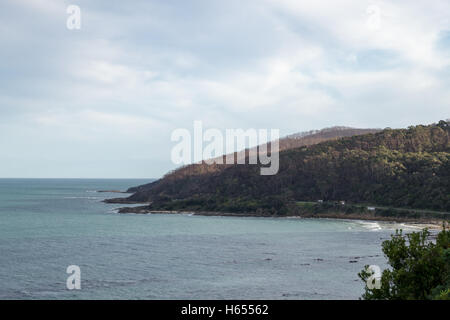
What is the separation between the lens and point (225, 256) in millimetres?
58219

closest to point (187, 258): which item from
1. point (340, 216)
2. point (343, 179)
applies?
point (340, 216)

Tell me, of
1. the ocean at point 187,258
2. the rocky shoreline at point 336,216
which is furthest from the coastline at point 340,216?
the ocean at point 187,258

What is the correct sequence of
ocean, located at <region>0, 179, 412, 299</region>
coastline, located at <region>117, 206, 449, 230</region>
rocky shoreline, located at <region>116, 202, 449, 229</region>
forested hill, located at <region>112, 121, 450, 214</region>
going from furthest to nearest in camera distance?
forested hill, located at <region>112, 121, 450, 214</region> < rocky shoreline, located at <region>116, 202, 449, 229</region> < coastline, located at <region>117, 206, 449, 230</region> < ocean, located at <region>0, 179, 412, 299</region>

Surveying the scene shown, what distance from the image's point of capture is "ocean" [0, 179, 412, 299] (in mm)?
40188

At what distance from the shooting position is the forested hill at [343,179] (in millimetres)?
118562

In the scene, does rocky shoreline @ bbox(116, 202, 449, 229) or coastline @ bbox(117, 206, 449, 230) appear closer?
coastline @ bbox(117, 206, 449, 230)

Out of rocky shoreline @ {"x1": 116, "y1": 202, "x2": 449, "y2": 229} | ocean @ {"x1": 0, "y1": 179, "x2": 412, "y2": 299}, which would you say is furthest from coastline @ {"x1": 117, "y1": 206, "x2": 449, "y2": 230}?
ocean @ {"x1": 0, "y1": 179, "x2": 412, "y2": 299}

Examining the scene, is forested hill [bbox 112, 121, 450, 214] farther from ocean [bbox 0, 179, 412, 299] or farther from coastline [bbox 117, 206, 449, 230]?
ocean [bbox 0, 179, 412, 299]

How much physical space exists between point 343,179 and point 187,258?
8983 centimetres

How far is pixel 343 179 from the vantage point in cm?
13712

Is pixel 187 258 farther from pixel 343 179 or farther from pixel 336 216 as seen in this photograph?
pixel 343 179

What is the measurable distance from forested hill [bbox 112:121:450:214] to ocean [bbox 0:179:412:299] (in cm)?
2728
